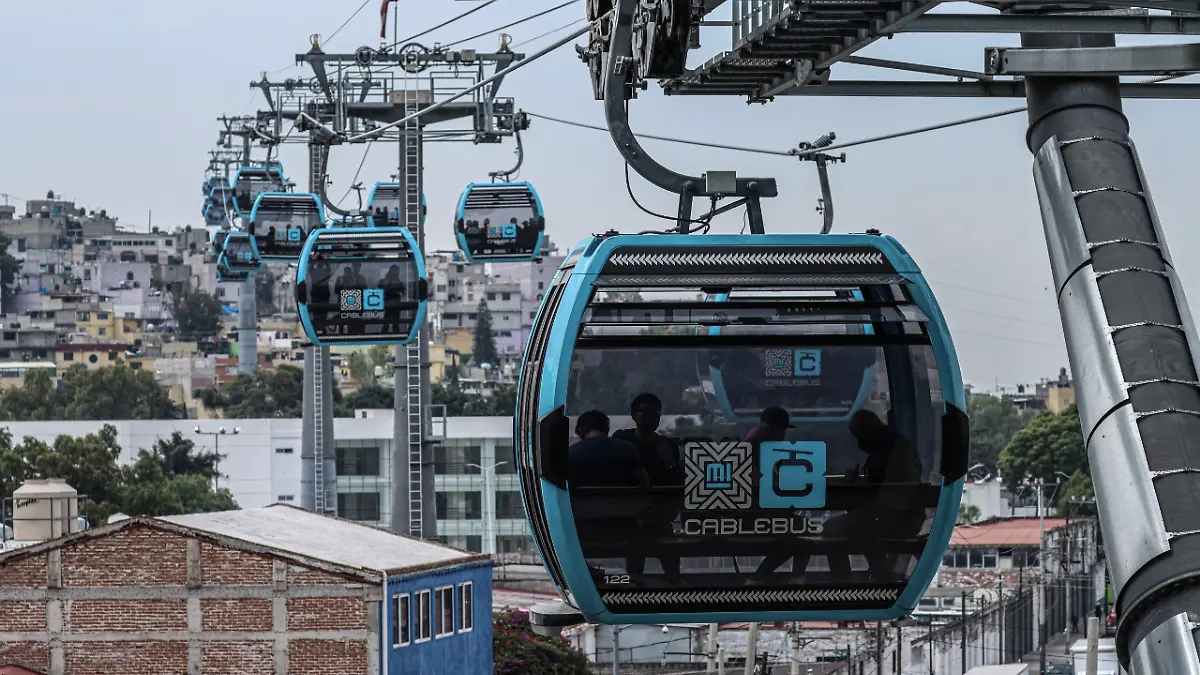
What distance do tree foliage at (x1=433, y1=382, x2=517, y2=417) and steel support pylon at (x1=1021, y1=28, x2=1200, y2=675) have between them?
428 feet

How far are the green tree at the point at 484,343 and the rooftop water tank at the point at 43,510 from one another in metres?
149

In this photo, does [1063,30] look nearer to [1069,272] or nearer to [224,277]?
[1069,272]

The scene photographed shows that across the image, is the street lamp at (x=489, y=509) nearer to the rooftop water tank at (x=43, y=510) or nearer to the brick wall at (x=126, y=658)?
the rooftop water tank at (x=43, y=510)

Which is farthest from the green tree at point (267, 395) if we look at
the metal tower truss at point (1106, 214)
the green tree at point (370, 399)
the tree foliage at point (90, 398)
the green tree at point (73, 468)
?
the metal tower truss at point (1106, 214)

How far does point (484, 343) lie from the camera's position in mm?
186625

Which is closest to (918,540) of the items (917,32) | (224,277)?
(917,32)

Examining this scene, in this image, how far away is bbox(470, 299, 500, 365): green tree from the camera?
608ft

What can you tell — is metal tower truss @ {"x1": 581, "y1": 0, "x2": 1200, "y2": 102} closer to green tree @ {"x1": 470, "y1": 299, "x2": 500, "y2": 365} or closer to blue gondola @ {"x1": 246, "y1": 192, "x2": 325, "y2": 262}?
blue gondola @ {"x1": 246, "y1": 192, "x2": 325, "y2": 262}

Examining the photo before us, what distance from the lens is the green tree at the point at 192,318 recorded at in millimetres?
196125

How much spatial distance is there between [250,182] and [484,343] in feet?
408

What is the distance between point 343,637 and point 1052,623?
39.7m

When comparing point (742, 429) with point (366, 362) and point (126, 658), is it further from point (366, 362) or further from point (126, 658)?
point (366, 362)

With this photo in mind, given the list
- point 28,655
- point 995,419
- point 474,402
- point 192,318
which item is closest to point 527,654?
point 28,655

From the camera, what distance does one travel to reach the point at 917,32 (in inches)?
284
